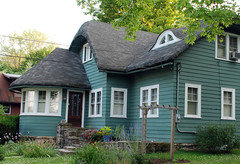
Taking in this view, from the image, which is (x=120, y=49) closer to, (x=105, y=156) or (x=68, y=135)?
(x=68, y=135)

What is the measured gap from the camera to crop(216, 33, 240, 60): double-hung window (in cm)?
1453

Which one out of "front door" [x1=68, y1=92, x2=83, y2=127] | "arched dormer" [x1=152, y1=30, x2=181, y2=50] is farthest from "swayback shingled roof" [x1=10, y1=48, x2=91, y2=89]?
"arched dormer" [x1=152, y1=30, x2=181, y2=50]

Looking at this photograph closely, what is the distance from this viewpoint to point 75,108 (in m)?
17.1

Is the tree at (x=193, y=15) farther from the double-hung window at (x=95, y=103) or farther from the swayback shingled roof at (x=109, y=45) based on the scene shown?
the double-hung window at (x=95, y=103)

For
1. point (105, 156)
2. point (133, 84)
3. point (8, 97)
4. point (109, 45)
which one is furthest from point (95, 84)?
point (8, 97)

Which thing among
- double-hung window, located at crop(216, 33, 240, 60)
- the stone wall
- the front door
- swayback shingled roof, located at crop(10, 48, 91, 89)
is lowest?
the stone wall

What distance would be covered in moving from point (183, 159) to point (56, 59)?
1108cm

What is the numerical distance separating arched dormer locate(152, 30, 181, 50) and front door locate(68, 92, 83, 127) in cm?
523

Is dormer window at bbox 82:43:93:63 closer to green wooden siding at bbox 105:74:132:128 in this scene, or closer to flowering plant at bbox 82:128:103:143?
green wooden siding at bbox 105:74:132:128

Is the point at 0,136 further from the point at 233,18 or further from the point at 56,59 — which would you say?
the point at 233,18

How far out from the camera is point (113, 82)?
15.6m

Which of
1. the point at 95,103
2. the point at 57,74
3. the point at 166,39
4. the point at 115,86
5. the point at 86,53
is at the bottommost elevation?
the point at 95,103

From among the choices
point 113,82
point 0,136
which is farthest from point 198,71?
point 0,136

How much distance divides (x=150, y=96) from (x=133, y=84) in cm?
182
